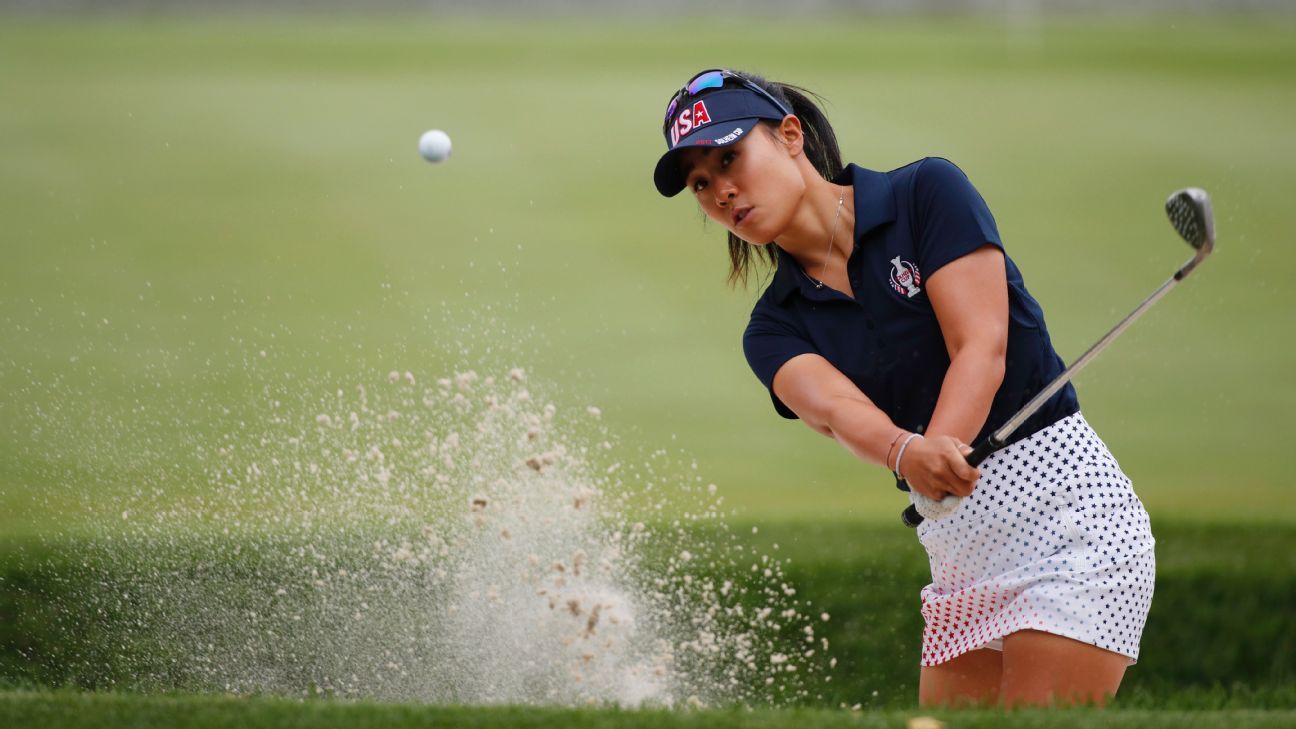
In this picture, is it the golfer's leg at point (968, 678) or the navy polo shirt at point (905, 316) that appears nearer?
the navy polo shirt at point (905, 316)

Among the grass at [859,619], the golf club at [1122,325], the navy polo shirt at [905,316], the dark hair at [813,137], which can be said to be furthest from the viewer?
the grass at [859,619]

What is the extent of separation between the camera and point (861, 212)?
2549mm

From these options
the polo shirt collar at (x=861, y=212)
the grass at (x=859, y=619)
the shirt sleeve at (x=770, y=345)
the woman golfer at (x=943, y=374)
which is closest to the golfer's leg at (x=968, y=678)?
the woman golfer at (x=943, y=374)

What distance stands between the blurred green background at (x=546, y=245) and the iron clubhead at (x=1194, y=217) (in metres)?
1.35

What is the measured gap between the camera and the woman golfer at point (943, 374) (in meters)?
2.42

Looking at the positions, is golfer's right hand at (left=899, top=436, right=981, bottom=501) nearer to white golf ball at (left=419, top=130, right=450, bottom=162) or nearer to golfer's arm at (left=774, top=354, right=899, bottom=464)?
golfer's arm at (left=774, top=354, right=899, bottom=464)

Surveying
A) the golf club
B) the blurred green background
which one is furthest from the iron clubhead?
the blurred green background

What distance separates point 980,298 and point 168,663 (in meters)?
2.25

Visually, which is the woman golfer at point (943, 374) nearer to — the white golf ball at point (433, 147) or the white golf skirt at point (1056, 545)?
the white golf skirt at point (1056, 545)

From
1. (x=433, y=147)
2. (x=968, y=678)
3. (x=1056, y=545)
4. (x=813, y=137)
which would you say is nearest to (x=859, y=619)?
(x=968, y=678)

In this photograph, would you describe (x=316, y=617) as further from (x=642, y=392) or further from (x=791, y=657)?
(x=642, y=392)

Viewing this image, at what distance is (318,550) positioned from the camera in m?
4.13

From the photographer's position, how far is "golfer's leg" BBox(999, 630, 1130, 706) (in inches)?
95.9

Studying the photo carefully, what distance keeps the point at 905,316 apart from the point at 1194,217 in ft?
1.78
